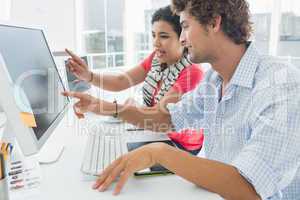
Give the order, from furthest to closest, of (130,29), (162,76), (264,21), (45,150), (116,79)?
(264,21) < (130,29) < (116,79) < (162,76) < (45,150)

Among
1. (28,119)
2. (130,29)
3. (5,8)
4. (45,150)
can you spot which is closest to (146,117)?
(45,150)

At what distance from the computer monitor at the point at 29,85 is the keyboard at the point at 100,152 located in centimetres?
14

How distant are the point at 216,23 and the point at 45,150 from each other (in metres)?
0.69

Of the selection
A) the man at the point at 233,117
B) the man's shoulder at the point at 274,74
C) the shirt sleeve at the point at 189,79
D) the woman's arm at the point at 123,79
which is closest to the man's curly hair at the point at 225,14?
the man at the point at 233,117

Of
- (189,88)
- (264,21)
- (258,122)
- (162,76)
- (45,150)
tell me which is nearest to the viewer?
(258,122)

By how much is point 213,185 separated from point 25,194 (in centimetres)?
43

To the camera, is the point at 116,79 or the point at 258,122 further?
the point at 116,79

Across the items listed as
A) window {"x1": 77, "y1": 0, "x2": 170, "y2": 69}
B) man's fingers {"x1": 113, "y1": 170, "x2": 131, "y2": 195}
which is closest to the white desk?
man's fingers {"x1": 113, "y1": 170, "x2": 131, "y2": 195}

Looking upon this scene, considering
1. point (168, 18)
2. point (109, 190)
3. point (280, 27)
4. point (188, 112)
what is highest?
point (280, 27)

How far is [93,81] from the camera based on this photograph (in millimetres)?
1555

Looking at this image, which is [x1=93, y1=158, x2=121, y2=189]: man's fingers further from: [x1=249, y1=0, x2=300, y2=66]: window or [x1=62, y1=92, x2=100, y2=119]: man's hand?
[x1=249, y1=0, x2=300, y2=66]: window

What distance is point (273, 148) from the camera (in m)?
0.62

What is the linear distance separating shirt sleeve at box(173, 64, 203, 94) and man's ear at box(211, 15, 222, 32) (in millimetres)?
393

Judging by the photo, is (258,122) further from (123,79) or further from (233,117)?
(123,79)
